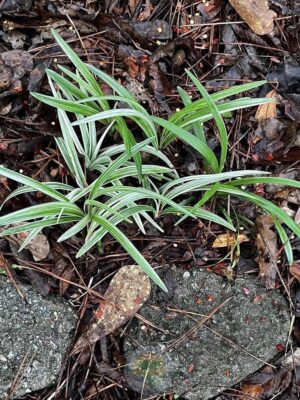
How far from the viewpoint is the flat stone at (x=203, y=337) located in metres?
1.67

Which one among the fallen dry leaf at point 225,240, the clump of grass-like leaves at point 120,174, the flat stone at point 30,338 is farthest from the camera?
the fallen dry leaf at point 225,240

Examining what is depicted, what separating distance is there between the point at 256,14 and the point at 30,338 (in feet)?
4.46

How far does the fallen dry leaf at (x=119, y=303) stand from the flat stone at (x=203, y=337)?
4 cm

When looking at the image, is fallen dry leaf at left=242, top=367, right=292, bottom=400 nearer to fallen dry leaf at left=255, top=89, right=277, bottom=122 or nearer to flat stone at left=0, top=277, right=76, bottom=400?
flat stone at left=0, top=277, right=76, bottom=400

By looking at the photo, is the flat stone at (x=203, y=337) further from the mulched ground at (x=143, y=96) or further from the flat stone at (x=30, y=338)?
the flat stone at (x=30, y=338)

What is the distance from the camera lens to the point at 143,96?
1698mm

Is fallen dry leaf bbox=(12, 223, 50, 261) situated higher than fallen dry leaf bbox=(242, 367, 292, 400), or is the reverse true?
fallen dry leaf bbox=(12, 223, 50, 261)

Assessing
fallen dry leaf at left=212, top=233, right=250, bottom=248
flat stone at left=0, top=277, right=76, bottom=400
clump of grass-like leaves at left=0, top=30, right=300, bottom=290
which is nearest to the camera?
clump of grass-like leaves at left=0, top=30, right=300, bottom=290

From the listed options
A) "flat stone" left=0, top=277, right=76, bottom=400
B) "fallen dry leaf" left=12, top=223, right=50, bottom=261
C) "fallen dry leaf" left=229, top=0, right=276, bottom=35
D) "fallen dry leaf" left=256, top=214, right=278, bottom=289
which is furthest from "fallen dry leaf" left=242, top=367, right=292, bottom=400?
"fallen dry leaf" left=229, top=0, right=276, bottom=35

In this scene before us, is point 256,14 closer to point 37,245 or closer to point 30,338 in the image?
point 37,245

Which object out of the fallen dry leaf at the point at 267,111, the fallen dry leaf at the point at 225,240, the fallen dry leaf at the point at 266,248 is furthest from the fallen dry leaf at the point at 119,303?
the fallen dry leaf at the point at 267,111

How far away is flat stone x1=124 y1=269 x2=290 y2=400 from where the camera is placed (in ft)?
5.49

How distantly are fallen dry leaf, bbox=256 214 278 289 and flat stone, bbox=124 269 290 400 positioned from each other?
4 cm

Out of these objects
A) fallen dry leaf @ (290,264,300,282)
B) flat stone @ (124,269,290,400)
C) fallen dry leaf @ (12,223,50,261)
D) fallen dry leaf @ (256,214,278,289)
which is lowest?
flat stone @ (124,269,290,400)
